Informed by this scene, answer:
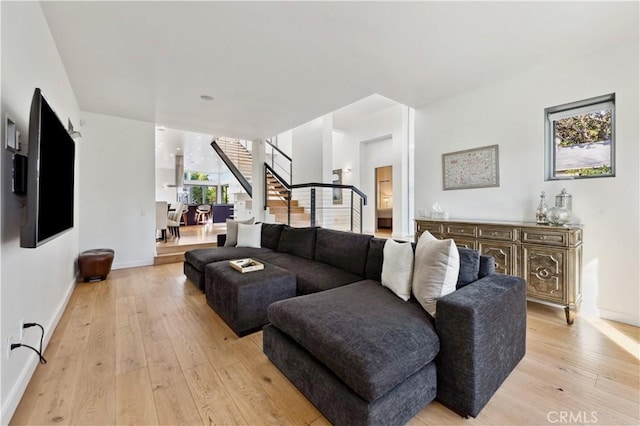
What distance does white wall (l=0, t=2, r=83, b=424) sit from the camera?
1463mm

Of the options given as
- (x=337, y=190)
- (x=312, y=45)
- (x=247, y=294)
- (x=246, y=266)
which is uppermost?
(x=312, y=45)

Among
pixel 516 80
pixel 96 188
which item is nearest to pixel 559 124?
pixel 516 80

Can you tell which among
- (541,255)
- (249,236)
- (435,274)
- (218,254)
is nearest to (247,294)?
(218,254)

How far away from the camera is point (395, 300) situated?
6.01 ft

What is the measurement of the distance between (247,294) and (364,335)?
130 centimetres

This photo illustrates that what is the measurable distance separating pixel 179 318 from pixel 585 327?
12.6 feet

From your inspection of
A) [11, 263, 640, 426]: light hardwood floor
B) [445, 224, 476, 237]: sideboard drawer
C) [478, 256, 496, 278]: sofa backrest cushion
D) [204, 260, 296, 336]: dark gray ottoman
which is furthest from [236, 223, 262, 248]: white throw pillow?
[478, 256, 496, 278]: sofa backrest cushion

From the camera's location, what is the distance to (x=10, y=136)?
4.93 feet

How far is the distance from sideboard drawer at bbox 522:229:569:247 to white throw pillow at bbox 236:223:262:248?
3360 mm

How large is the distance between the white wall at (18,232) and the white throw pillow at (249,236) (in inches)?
80.8

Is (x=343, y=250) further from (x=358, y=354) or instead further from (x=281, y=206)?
(x=281, y=206)

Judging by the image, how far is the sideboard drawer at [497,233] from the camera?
9.34ft

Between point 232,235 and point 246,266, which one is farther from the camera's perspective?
point 232,235

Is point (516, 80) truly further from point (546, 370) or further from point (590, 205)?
point (546, 370)
